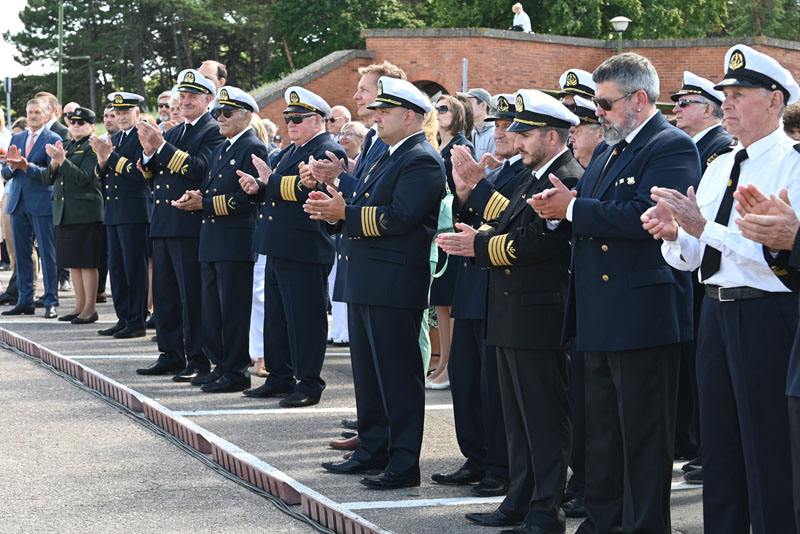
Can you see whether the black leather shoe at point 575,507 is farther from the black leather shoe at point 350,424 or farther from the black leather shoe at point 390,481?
the black leather shoe at point 350,424

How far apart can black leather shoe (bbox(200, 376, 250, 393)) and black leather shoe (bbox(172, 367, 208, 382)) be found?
0.42 metres

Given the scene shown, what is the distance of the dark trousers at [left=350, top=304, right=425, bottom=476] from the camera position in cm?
618

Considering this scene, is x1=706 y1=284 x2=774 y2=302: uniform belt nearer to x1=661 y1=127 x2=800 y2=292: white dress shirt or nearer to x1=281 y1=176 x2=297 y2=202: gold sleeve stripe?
x1=661 y1=127 x2=800 y2=292: white dress shirt

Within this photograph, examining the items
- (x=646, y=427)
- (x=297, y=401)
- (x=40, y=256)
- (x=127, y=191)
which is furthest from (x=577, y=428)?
(x=40, y=256)

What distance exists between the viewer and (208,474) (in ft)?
20.7

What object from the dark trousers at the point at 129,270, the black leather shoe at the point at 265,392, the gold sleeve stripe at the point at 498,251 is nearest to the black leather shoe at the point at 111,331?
the dark trousers at the point at 129,270

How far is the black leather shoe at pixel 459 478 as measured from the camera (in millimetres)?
6215

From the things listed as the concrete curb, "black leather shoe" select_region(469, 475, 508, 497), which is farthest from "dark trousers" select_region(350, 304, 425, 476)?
the concrete curb

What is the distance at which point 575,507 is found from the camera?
5.67 m

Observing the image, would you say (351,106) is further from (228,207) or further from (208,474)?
(208,474)

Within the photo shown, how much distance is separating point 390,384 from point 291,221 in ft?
7.67

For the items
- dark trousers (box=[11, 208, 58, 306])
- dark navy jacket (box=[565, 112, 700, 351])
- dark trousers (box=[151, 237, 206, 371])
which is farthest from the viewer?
dark trousers (box=[11, 208, 58, 306])

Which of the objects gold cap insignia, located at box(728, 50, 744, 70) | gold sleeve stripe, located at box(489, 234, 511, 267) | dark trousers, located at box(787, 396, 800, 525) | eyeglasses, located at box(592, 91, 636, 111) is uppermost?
gold cap insignia, located at box(728, 50, 744, 70)

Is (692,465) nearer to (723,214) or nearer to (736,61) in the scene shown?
(723,214)
